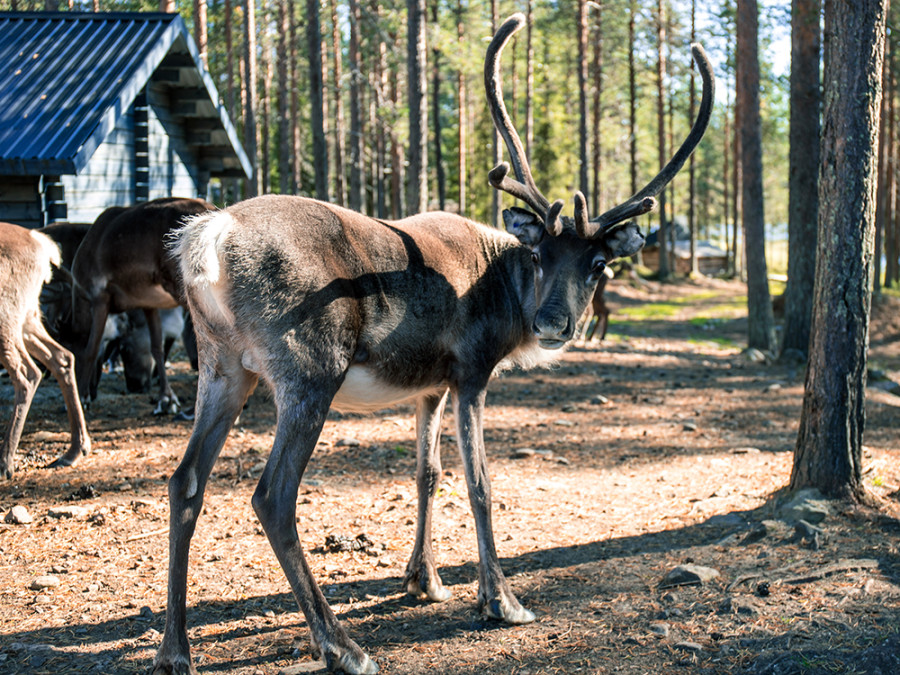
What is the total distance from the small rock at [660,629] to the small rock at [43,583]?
11.5ft

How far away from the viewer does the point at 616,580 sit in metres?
5.21

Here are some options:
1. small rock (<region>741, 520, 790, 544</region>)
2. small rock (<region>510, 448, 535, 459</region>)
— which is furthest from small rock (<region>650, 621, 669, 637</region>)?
small rock (<region>510, 448, 535, 459</region>)

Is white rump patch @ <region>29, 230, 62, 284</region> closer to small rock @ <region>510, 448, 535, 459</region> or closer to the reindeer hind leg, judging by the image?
the reindeer hind leg

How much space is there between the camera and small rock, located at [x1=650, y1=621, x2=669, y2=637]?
442 cm

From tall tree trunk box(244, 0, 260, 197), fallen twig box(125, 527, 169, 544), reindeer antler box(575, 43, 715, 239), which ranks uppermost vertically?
tall tree trunk box(244, 0, 260, 197)

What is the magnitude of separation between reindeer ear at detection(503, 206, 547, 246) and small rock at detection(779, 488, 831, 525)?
2.87 m

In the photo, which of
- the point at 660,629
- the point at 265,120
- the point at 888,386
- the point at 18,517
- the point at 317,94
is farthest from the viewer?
the point at 265,120

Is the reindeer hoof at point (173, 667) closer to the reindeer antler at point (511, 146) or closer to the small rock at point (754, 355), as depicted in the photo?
the reindeer antler at point (511, 146)

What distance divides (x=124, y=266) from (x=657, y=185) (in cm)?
578

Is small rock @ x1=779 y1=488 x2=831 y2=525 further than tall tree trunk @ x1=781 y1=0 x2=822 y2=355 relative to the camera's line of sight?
No

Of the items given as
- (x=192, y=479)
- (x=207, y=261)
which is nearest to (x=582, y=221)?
(x=207, y=261)

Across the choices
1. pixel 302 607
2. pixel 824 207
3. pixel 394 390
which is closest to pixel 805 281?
pixel 824 207

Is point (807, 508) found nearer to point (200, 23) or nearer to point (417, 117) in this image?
point (417, 117)

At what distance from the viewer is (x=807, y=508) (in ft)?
19.5
